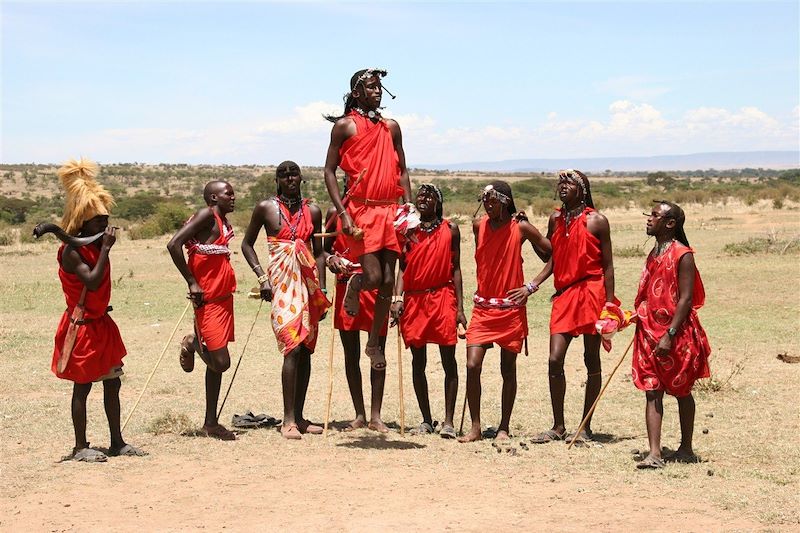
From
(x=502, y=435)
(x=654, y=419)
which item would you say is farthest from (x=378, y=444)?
(x=654, y=419)

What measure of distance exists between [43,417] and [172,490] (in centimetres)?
290

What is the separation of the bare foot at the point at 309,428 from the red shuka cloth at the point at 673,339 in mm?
2599

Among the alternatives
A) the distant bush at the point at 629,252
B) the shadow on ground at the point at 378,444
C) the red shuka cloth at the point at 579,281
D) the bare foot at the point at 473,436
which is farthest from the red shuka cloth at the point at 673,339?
the distant bush at the point at 629,252

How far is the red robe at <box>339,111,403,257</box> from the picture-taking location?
739 cm

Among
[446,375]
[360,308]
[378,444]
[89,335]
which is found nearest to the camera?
[89,335]

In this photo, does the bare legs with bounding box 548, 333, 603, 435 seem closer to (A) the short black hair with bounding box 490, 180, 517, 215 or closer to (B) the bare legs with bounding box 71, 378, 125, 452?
(A) the short black hair with bounding box 490, 180, 517, 215

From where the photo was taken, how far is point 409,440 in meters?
7.81

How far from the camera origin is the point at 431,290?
8.09 metres

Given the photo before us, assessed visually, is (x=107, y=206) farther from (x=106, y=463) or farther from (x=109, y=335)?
(x=106, y=463)

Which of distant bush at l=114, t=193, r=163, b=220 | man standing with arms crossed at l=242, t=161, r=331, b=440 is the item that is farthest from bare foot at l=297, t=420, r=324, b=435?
distant bush at l=114, t=193, r=163, b=220

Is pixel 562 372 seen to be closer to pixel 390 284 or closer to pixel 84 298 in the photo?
pixel 390 284

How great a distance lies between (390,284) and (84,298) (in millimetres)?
2210

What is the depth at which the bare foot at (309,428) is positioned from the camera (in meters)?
8.04

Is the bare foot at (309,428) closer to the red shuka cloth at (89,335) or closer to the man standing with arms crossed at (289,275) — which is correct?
the man standing with arms crossed at (289,275)
